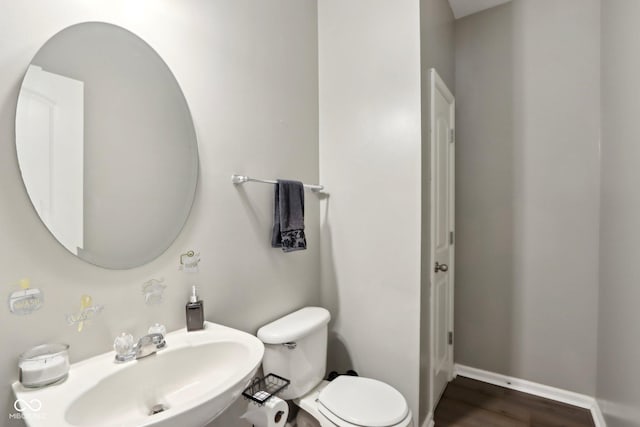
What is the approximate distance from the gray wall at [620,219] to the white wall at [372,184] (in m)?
0.89

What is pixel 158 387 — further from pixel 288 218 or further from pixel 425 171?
pixel 425 171

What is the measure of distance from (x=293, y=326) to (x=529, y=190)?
1.83 metres

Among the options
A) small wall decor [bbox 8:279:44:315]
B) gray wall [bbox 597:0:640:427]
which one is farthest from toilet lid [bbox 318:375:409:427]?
small wall decor [bbox 8:279:44:315]

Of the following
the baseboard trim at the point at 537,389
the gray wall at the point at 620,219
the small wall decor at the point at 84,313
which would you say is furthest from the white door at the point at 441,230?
the small wall decor at the point at 84,313

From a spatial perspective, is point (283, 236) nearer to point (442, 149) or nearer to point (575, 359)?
point (442, 149)

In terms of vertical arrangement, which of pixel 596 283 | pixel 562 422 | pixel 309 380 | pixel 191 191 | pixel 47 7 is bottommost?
pixel 562 422

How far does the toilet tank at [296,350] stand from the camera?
1468 millimetres

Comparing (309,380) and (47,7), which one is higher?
(47,7)

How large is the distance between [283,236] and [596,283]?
6.54ft

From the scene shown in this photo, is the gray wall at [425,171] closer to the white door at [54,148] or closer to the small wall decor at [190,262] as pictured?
the small wall decor at [190,262]

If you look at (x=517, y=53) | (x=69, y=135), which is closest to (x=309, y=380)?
(x=69, y=135)

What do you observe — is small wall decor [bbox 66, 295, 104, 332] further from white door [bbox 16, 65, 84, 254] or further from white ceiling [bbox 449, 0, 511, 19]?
white ceiling [bbox 449, 0, 511, 19]

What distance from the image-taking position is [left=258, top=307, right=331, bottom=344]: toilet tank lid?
1454 mm

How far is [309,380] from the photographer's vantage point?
1.58 metres
